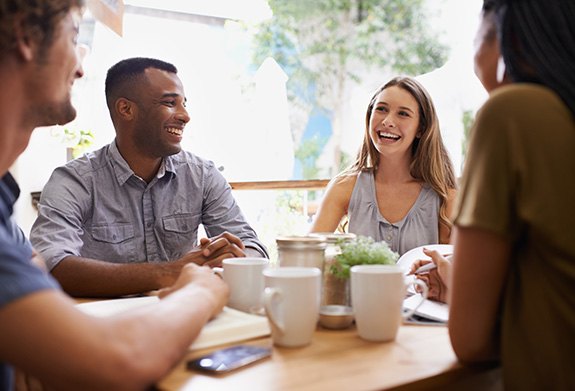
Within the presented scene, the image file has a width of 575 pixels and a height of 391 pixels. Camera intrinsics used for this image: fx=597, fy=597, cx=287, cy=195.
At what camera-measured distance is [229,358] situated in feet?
→ 3.34

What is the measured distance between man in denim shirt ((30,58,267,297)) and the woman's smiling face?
78 centimetres

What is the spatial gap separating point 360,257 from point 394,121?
1.55 metres

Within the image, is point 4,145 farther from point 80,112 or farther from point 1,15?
point 80,112

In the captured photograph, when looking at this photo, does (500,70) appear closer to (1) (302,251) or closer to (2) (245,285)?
(1) (302,251)

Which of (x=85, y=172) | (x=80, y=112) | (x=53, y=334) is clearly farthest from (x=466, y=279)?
(x=80, y=112)

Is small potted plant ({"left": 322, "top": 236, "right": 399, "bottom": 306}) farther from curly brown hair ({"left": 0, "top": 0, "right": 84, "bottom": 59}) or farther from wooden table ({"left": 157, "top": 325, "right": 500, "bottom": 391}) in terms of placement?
curly brown hair ({"left": 0, "top": 0, "right": 84, "bottom": 59})

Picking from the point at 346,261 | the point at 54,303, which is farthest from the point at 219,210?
the point at 54,303

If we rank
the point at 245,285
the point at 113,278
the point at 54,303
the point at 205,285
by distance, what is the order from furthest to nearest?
1. the point at 113,278
2. the point at 245,285
3. the point at 205,285
4. the point at 54,303

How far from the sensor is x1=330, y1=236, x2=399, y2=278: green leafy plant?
50.2 inches

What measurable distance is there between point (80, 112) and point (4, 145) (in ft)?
10.6

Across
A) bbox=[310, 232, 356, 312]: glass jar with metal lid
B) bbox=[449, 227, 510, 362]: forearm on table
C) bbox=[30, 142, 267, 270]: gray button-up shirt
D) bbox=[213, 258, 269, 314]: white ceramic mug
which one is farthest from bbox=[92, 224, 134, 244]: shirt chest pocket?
bbox=[449, 227, 510, 362]: forearm on table

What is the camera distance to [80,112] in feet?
13.6

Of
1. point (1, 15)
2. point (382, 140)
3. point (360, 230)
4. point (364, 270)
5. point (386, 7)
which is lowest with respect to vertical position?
point (360, 230)

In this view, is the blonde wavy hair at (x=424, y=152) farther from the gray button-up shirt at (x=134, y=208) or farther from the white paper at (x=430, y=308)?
the white paper at (x=430, y=308)
